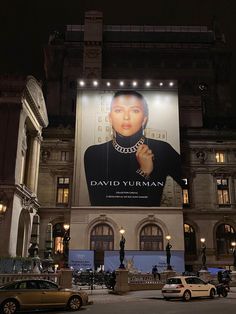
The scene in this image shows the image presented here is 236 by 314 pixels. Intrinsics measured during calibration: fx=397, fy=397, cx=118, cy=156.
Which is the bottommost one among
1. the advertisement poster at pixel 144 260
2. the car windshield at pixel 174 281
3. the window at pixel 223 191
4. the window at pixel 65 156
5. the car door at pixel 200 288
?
the car door at pixel 200 288

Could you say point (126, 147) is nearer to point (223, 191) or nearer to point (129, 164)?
point (129, 164)

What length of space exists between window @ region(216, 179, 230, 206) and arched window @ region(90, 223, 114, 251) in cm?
1512

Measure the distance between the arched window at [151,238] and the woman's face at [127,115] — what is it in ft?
39.1

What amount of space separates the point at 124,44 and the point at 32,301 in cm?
5568

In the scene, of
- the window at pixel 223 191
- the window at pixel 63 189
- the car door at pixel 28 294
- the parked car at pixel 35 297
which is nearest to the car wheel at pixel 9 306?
the parked car at pixel 35 297

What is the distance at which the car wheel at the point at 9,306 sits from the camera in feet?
53.1

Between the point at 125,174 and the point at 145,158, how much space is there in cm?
322

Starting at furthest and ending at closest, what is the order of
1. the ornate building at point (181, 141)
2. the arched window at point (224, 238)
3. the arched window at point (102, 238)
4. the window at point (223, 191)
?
the window at point (223, 191), the arched window at point (224, 238), the ornate building at point (181, 141), the arched window at point (102, 238)

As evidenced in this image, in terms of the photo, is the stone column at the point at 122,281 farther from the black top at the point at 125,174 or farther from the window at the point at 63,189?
the window at the point at 63,189

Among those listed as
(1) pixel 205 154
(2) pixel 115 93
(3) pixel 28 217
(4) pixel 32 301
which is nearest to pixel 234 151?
(1) pixel 205 154

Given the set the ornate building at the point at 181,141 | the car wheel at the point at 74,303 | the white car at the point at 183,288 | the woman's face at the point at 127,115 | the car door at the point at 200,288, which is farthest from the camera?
the woman's face at the point at 127,115

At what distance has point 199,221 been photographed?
5016cm

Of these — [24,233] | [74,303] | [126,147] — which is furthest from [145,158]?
[74,303]

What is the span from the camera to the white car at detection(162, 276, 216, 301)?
23.2 m
